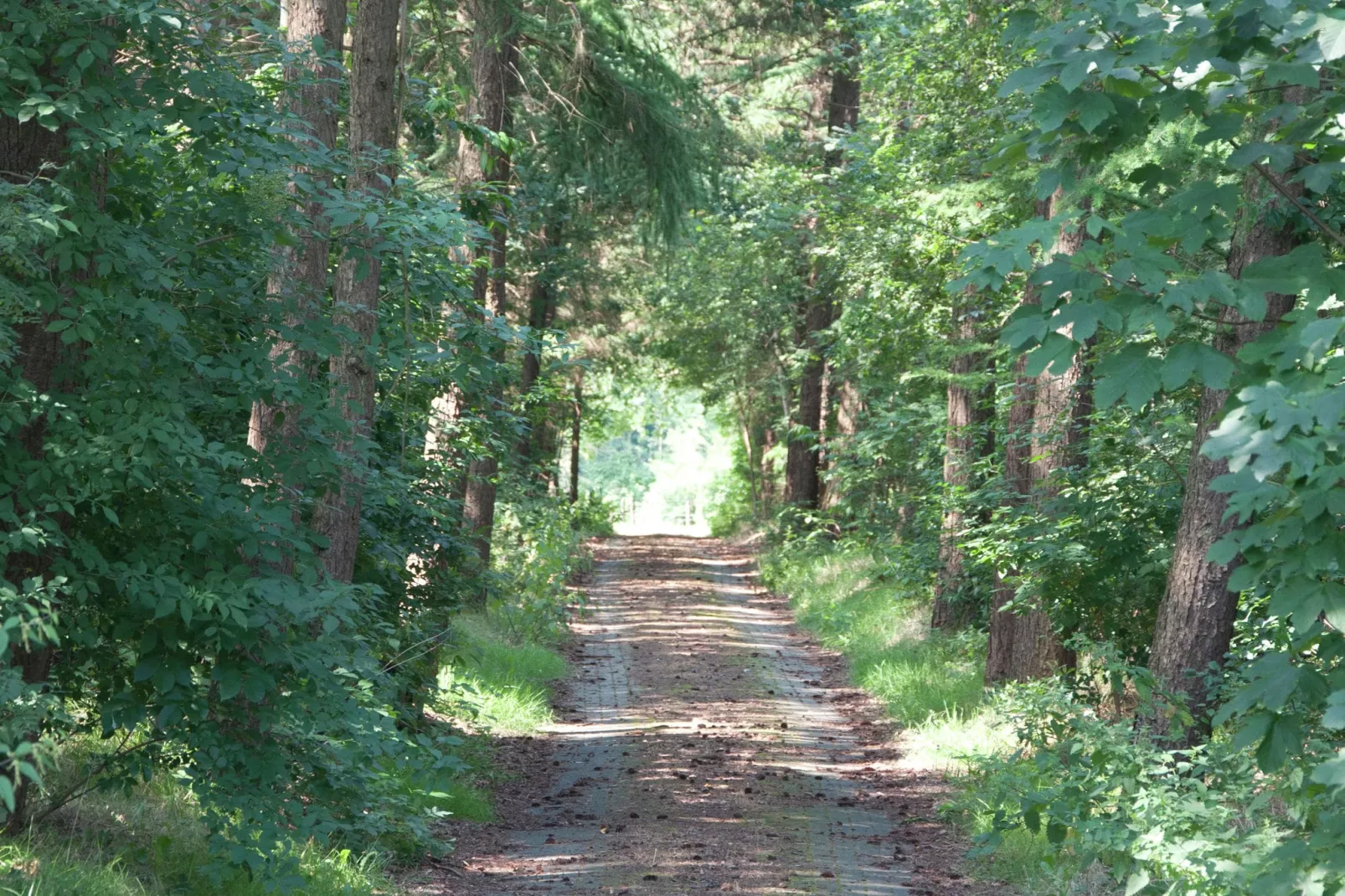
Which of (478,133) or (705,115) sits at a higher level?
(705,115)

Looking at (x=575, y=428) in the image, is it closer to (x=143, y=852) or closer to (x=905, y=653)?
(x=905, y=653)

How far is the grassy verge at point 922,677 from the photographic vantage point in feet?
24.1

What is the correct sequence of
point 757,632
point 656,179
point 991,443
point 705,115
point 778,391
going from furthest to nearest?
1. point 778,391
2. point 757,632
3. point 991,443
4. point 705,115
5. point 656,179

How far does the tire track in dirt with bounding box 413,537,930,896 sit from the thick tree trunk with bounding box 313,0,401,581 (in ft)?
7.11

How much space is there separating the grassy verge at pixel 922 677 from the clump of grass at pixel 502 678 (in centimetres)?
344

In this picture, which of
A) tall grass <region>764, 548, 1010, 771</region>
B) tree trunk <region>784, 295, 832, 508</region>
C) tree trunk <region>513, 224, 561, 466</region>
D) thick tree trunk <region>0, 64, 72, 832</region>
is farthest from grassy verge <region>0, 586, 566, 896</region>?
tree trunk <region>784, 295, 832, 508</region>

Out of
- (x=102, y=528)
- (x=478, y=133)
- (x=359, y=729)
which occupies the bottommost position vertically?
(x=359, y=729)

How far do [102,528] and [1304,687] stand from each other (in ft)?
15.0

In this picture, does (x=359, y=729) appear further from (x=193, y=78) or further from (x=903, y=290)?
(x=903, y=290)

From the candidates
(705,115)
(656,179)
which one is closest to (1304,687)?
(656,179)

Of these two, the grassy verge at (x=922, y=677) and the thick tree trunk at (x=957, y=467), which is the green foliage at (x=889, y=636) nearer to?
the grassy verge at (x=922, y=677)

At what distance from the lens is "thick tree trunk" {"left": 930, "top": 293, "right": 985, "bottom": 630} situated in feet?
43.4

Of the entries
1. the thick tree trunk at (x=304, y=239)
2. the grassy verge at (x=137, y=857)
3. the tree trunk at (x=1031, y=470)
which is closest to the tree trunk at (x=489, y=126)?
the thick tree trunk at (x=304, y=239)

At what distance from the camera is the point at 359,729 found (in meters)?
5.29
